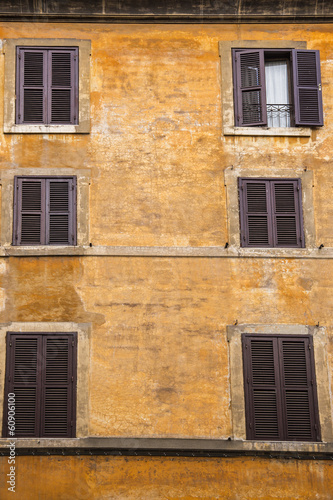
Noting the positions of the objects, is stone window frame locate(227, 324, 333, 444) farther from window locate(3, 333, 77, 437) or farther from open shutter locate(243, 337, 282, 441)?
window locate(3, 333, 77, 437)

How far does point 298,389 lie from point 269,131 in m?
4.92

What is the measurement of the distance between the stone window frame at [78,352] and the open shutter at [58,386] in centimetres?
11

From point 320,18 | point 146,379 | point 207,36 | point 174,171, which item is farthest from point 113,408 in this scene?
point 320,18

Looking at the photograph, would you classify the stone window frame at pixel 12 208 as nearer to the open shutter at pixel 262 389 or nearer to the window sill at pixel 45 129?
the window sill at pixel 45 129

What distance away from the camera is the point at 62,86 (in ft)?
49.9

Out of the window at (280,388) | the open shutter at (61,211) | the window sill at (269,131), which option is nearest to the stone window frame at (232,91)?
the window sill at (269,131)

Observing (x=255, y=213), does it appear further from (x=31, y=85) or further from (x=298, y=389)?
(x=31, y=85)

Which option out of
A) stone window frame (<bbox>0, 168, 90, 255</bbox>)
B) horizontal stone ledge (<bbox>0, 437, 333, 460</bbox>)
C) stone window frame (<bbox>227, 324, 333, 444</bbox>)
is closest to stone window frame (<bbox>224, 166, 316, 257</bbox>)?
stone window frame (<bbox>227, 324, 333, 444</bbox>)

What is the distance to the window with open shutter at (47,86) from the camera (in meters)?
15.0

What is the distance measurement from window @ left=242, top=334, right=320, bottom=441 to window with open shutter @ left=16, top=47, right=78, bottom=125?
Result: 562cm

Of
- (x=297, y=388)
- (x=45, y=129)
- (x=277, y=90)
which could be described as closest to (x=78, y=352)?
(x=297, y=388)

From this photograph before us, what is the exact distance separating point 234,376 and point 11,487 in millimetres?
4227

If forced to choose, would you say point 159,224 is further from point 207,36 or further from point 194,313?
point 207,36

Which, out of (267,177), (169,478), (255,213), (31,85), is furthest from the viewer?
(31,85)
